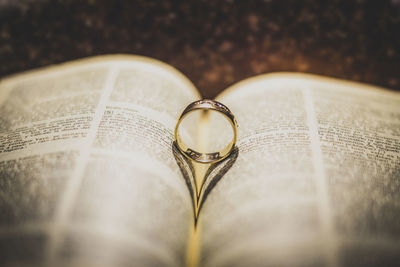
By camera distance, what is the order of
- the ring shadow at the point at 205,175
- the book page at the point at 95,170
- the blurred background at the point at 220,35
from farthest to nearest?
the blurred background at the point at 220,35 < the ring shadow at the point at 205,175 < the book page at the point at 95,170

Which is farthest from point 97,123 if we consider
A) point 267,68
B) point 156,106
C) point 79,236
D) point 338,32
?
point 338,32

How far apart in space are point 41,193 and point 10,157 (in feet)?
0.47

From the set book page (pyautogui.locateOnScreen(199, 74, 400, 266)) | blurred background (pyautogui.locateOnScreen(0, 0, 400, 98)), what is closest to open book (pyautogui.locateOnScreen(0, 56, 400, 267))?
book page (pyautogui.locateOnScreen(199, 74, 400, 266))

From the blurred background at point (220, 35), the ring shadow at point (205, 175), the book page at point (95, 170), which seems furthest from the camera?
the blurred background at point (220, 35)

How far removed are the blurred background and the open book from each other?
0.12m

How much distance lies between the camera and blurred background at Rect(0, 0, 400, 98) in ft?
2.55

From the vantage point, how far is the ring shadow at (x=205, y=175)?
0.60m

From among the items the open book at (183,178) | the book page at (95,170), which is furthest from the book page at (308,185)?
the book page at (95,170)

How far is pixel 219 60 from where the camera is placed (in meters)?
0.86

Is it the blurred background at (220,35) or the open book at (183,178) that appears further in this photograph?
the blurred background at (220,35)

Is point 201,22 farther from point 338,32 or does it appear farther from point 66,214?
point 66,214

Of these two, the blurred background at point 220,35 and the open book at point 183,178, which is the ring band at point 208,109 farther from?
the blurred background at point 220,35

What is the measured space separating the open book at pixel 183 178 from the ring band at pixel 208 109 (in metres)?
0.02

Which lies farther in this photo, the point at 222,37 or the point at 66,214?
the point at 222,37
